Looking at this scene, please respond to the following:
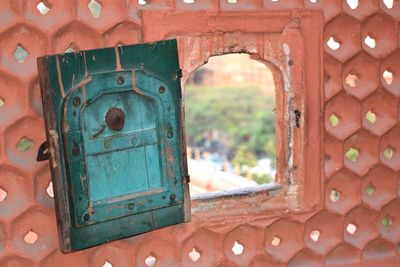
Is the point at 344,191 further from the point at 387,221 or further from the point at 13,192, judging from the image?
the point at 13,192

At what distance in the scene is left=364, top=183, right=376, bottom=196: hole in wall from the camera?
11.6 ft

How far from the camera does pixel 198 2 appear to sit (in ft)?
9.95

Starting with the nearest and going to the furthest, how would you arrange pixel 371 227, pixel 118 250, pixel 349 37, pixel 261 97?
pixel 118 250
pixel 349 37
pixel 371 227
pixel 261 97

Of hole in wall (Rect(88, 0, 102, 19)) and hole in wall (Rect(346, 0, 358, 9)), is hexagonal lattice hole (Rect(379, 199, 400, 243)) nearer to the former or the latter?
hole in wall (Rect(346, 0, 358, 9))

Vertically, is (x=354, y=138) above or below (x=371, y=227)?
above

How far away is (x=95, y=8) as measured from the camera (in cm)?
287

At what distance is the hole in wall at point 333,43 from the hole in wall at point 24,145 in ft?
5.37

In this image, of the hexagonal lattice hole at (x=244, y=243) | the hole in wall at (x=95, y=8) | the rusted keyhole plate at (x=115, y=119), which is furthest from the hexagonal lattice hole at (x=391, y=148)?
the hole in wall at (x=95, y=8)

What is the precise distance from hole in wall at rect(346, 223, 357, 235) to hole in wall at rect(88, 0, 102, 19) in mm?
1833

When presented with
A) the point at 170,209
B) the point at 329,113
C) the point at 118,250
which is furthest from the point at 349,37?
the point at 118,250

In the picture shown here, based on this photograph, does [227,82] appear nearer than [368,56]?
No

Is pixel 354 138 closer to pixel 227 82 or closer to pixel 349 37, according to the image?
pixel 349 37

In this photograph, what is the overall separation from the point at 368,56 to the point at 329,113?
385mm

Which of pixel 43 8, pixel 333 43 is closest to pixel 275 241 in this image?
pixel 333 43
